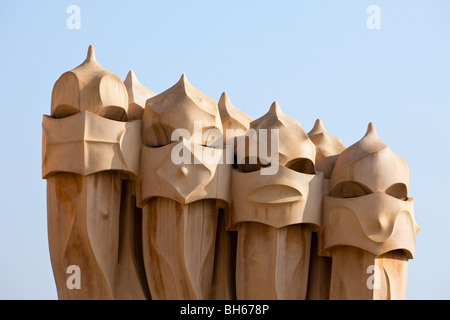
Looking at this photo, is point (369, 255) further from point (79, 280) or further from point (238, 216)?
point (79, 280)

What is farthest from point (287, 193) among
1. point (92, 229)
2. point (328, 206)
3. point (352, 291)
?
point (92, 229)

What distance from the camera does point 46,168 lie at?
1639cm

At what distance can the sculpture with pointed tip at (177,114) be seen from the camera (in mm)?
16438

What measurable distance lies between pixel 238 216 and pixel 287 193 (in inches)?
33.7

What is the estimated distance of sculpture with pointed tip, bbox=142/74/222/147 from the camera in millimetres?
16438

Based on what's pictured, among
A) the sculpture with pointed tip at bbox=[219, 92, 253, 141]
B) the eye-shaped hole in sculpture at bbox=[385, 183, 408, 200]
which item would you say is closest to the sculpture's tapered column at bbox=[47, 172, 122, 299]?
the sculpture with pointed tip at bbox=[219, 92, 253, 141]

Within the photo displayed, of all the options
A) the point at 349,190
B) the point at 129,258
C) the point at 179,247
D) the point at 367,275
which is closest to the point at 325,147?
the point at 349,190

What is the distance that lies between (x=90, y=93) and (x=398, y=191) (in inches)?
200

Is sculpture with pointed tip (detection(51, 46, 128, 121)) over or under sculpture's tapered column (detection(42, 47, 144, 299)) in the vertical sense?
over

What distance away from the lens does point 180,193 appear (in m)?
16.1

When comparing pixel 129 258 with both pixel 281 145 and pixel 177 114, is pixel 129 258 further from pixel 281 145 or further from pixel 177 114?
pixel 281 145

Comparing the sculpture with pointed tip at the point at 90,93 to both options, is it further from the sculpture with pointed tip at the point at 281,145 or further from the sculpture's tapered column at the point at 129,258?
the sculpture with pointed tip at the point at 281,145

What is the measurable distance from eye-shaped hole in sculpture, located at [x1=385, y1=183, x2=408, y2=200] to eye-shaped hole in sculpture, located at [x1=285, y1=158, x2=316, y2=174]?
4.13ft

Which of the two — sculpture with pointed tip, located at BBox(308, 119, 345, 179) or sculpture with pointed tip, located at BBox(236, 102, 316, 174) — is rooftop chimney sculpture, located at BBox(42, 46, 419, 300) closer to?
sculpture with pointed tip, located at BBox(236, 102, 316, 174)
